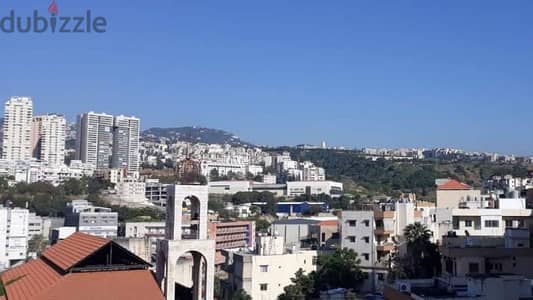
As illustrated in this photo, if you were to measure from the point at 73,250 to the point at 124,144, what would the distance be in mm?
141121

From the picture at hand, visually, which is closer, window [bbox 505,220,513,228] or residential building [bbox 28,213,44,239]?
window [bbox 505,220,513,228]

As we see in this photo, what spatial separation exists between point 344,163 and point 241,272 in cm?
16034

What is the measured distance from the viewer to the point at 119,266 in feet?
57.7

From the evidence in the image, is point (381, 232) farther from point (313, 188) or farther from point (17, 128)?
point (17, 128)

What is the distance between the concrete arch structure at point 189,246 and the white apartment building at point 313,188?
103283 millimetres

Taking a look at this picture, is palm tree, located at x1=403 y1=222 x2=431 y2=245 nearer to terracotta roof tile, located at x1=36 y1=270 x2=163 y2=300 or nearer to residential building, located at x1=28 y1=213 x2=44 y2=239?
terracotta roof tile, located at x1=36 y1=270 x2=163 y2=300

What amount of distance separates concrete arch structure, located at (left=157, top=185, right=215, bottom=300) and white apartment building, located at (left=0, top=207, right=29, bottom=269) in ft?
137

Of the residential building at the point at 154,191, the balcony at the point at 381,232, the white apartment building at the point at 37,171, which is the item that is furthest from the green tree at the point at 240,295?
the white apartment building at the point at 37,171

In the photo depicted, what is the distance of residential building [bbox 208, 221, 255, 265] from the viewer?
207 ft

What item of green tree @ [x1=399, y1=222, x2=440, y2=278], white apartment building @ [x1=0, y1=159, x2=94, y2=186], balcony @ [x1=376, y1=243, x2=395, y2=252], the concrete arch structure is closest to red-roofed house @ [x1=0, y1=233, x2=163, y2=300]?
the concrete arch structure

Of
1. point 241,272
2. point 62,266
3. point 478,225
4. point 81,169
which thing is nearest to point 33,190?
point 81,169

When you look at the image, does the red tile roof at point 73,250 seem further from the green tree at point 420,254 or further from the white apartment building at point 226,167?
the white apartment building at point 226,167

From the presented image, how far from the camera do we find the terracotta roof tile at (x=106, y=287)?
16.5 meters

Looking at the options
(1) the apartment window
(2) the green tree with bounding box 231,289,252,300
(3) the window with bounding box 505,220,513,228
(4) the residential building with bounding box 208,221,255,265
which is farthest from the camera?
(4) the residential building with bounding box 208,221,255,265
